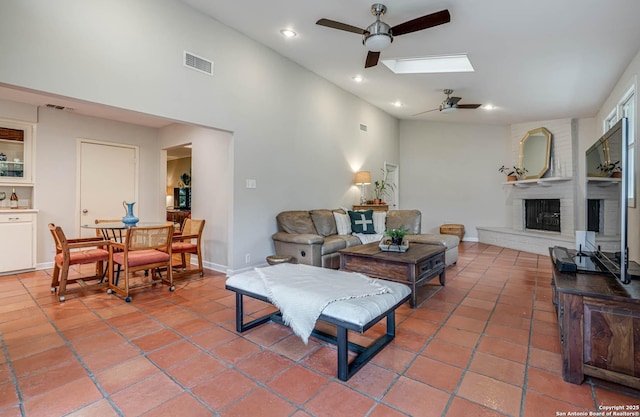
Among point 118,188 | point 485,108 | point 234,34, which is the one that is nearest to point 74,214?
point 118,188

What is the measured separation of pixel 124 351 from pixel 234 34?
3993 mm

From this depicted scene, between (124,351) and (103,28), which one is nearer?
(124,351)

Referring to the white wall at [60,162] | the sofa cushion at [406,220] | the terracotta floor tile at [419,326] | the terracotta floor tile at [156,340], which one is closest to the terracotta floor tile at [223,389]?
the terracotta floor tile at [156,340]

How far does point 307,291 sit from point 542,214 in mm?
6770

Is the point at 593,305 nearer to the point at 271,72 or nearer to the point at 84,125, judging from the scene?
the point at 271,72

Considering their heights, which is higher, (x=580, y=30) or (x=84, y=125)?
(x=580, y=30)

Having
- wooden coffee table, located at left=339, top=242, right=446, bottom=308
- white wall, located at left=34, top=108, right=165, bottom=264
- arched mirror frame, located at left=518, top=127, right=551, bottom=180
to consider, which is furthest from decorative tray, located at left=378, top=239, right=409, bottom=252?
white wall, located at left=34, top=108, right=165, bottom=264

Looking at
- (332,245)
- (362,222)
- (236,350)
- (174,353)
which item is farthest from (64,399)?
(362,222)

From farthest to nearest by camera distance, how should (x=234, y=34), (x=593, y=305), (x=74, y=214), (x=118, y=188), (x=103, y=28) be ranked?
(x=118, y=188) → (x=74, y=214) → (x=234, y=34) → (x=103, y=28) → (x=593, y=305)

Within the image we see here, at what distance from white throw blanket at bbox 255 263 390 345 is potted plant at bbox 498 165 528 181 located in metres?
6.23

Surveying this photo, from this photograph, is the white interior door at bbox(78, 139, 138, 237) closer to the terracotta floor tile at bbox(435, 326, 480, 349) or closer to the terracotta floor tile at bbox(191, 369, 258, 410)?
the terracotta floor tile at bbox(191, 369, 258, 410)

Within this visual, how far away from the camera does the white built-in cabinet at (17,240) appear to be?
4293 mm

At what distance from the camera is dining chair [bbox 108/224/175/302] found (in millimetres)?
3236

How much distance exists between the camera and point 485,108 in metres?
6.08
